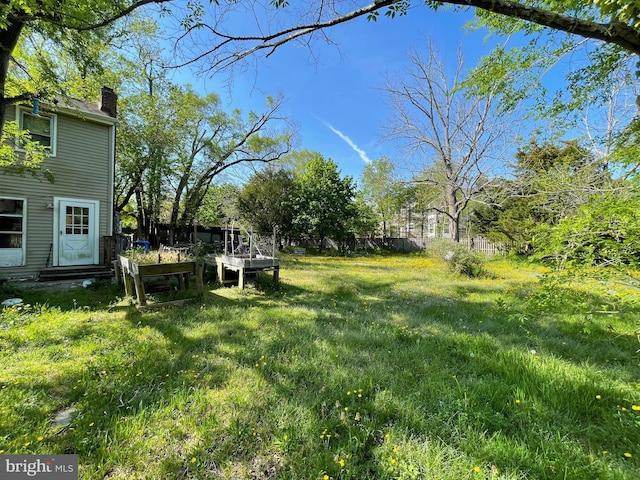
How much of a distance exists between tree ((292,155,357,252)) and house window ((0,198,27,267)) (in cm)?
1390

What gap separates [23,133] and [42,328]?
370 centimetres

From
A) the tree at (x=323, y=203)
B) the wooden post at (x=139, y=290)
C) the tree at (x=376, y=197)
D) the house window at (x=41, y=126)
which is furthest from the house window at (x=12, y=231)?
the tree at (x=376, y=197)

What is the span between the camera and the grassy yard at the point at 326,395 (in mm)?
1686

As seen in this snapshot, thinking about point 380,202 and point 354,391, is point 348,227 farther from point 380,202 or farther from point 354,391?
point 354,391

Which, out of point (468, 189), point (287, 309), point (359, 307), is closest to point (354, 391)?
point (287, 309)

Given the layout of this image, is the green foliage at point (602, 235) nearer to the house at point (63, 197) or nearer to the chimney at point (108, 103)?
the house at point (63, 197)

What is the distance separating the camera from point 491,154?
41.7 ft

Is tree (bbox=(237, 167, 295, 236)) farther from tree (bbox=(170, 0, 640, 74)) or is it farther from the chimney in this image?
tree (bbox=(170, 0, 640, 74))

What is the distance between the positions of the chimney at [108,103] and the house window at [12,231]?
3.46m

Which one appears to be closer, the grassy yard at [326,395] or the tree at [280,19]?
the grassy yard at [326,395]

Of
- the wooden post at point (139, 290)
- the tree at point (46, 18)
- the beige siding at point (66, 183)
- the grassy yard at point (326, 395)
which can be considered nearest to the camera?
the grassy yard at point (326, 395)

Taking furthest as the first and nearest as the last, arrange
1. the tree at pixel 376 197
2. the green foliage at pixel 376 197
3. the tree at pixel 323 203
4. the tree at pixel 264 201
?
the tree at pixel 376 197, the green foliage at pixel 376 197, the tree at pixel 323 203, the tree at pixel 264 201

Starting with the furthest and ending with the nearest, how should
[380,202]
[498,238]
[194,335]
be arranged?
[380,202] < [498,238] < [194,335]

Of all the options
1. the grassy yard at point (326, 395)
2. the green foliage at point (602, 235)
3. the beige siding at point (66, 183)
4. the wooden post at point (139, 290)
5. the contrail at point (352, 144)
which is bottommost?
the grassy yard at point (326, 395)
